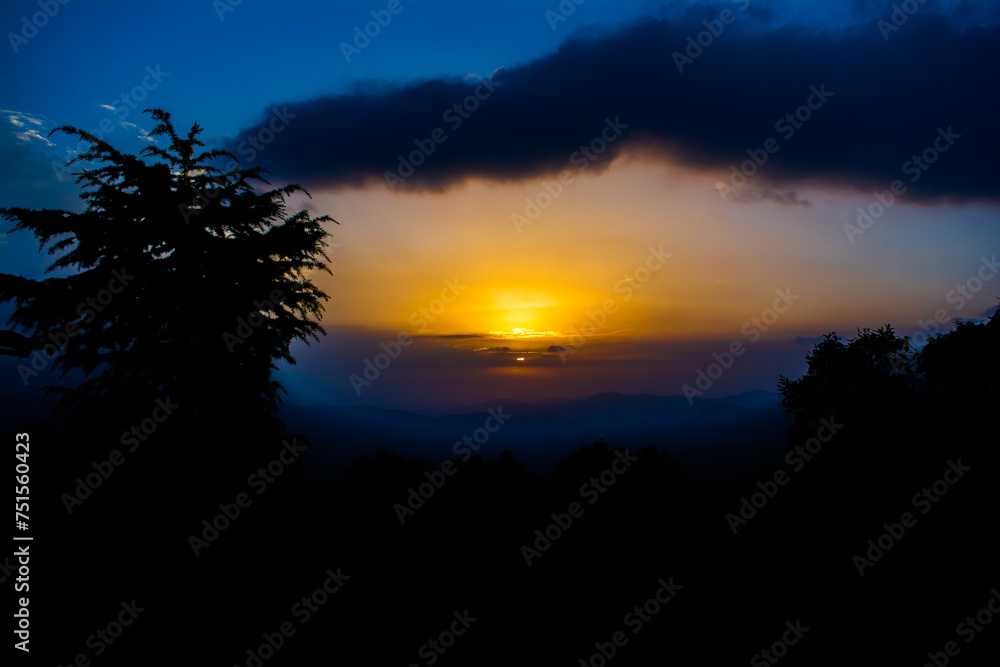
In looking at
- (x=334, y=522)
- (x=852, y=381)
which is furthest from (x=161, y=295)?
(x=852, y=381)

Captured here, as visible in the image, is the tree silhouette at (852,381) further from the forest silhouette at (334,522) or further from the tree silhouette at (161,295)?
the tree silhouette at (161,295)

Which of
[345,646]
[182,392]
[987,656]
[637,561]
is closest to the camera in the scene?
[987,656]

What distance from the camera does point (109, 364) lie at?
1385cm

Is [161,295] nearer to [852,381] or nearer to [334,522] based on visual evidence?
[334,522]

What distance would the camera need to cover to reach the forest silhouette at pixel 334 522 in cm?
845

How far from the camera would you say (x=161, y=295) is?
13.9 meters

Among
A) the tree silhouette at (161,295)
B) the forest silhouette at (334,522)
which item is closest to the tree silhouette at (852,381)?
the forest silhouette at (334,522)

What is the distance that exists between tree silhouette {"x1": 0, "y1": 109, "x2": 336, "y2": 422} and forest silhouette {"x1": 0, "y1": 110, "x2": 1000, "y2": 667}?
0.21 feet

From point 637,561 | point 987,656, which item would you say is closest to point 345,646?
point 637,561

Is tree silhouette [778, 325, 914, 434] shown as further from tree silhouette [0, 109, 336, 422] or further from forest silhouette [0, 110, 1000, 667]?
tree silhouette [0, 109, 336, 422]

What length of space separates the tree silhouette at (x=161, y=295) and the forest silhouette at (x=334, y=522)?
2.6 inches

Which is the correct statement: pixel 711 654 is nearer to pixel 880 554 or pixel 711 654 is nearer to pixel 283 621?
pixel 880 554

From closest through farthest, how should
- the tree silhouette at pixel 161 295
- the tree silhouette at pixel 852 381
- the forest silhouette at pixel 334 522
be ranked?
the forest silhouette at pixel 334 522 < the tree silhouette at pixel 161 295 < the tree silhouette at pixel 852 381

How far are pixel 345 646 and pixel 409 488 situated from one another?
3.95 metres
